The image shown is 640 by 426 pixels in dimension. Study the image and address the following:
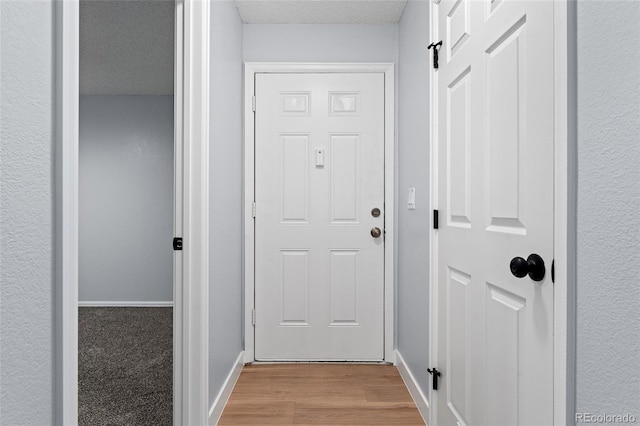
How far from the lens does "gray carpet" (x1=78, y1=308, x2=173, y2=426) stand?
1.98m

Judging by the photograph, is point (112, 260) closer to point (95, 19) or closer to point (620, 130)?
point (95, 19)

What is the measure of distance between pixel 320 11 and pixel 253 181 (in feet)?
3.84

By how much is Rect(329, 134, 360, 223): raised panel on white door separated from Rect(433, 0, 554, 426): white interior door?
0.92 meters

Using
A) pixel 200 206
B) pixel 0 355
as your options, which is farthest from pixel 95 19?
pixel 0 355

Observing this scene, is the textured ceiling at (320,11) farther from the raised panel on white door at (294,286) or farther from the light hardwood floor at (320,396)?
the light hardwood floor at (320,396)

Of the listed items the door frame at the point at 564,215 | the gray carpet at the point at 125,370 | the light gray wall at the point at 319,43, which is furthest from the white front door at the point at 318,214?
the door frame at the point at 564,215

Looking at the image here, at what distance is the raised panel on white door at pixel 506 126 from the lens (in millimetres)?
1133

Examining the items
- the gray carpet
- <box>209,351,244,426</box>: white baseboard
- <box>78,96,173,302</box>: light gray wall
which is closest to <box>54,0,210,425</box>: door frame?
<box>209,351,244,426</box>: white baseboard

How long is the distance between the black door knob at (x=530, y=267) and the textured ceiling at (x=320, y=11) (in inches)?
76.6

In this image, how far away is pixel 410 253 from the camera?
231cm

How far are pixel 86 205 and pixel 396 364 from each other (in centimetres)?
373

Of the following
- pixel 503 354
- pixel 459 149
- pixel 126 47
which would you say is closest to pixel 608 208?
pixel 503 354

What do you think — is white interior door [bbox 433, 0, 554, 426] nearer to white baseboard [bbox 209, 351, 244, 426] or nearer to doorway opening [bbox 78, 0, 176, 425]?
white baseboard [bbox 209, 351, 244, 426]

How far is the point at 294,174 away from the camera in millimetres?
2664
